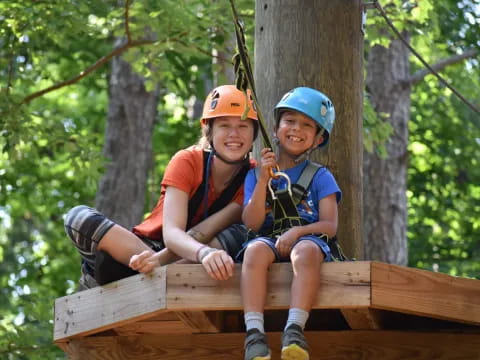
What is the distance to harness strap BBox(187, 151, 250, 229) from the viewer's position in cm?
533

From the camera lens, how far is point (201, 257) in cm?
477

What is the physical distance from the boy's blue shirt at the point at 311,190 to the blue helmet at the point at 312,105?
228 mm

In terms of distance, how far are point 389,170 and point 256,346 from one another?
26.3 feet

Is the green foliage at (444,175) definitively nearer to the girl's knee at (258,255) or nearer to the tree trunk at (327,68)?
the tree trunk at (327,68)

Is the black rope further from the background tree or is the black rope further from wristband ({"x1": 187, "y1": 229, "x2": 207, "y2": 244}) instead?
the background tree

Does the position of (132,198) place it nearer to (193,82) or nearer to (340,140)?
(193,82)

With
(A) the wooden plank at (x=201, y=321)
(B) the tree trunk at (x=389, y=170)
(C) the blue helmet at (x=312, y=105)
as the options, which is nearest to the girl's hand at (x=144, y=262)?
(A) the wooden plank at (x=201, y=321)

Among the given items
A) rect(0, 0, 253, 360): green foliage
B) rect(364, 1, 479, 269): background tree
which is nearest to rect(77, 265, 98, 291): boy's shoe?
rect(0, 0, 253, 360): green foliage

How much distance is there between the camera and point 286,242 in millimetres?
4730

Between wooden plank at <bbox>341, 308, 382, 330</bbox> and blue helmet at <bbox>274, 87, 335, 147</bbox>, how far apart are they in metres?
0.87

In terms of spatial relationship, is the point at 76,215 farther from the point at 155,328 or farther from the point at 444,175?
the point at 444,175

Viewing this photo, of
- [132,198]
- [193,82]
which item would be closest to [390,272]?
[132,198]

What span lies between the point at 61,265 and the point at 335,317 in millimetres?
11452

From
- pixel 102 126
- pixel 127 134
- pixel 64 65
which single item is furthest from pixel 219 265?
Result: pixel 102 126
